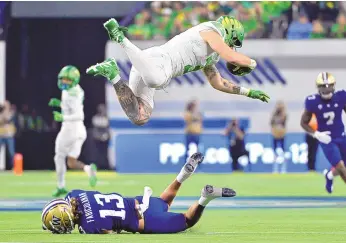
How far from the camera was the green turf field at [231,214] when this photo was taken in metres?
10.6

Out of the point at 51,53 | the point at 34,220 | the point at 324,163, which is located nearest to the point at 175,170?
the point at 324,163

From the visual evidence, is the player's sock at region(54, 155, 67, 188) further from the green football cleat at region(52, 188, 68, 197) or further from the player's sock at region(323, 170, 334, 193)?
the player's sock at region(323, 170, 334, 193)

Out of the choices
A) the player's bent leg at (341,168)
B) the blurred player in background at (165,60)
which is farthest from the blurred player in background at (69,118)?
the blurred player in background at (165,60)

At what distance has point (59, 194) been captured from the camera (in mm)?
17734

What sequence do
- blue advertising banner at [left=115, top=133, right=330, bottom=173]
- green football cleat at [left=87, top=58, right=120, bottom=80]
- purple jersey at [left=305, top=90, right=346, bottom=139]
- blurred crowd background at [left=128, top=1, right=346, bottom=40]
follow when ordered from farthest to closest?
blurred crowd background at [left=128, top=1, right=346, bottom=40], blue advertising banner at [left=115, top=133, right=330, bottom=173], purple jersey at [left=305, top=90, right=346, bottom=139], green football cleat at [left=87, top=58, right=120, bottom=80]

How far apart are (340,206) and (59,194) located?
473cm

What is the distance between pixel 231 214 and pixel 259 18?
1415 cm

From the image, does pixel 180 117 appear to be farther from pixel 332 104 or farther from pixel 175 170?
pixel 332 104

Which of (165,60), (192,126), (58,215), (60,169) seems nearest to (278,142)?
(192,126)

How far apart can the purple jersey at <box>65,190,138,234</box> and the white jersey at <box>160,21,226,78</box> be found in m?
1.61

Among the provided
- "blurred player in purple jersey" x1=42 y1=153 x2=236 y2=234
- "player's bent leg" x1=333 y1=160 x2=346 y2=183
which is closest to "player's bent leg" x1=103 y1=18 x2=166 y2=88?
"blurred player in purple jersey" x1=42 y1=153 x2=236 y2=234

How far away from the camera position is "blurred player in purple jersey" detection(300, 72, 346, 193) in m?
16.7

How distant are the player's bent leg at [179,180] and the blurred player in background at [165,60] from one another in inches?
25.5

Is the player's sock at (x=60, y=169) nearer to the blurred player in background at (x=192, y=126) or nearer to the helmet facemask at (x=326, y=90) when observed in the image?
the helmet facemask at (x=326, y=90)
